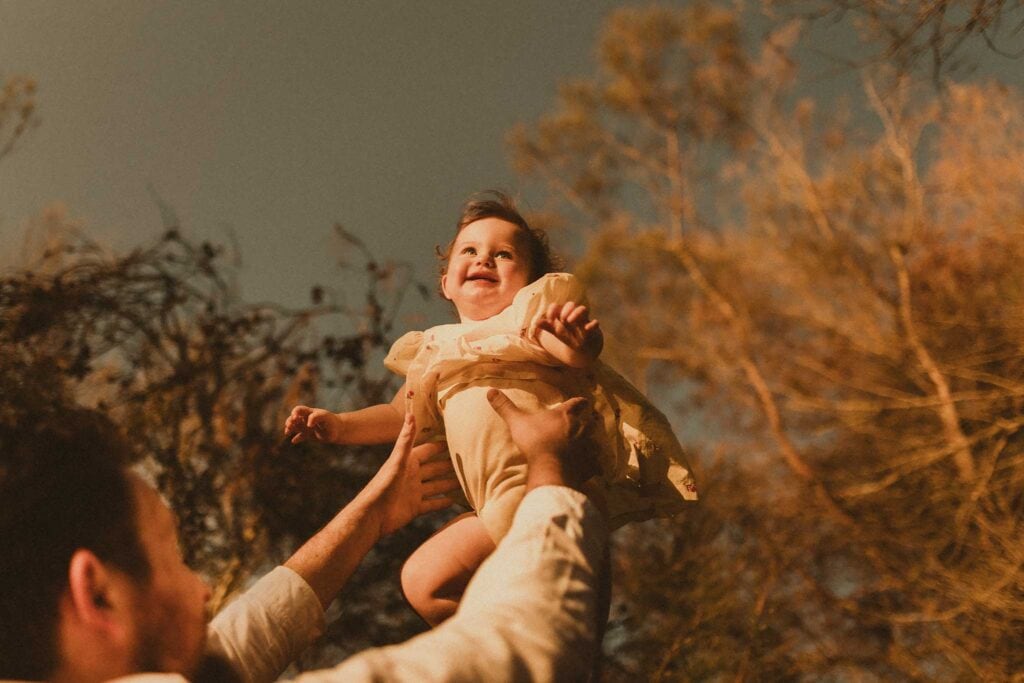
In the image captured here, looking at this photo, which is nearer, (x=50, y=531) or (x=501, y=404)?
(x=50, y=531)

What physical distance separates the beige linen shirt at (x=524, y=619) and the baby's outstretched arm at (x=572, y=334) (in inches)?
16.6

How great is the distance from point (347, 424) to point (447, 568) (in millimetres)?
420

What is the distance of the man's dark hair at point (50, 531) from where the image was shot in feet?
3.44

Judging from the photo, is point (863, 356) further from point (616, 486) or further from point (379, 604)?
point (616, 486)

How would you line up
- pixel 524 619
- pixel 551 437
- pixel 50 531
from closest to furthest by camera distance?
pixel 524 619 < pixel 50 531 < pixel 551 437

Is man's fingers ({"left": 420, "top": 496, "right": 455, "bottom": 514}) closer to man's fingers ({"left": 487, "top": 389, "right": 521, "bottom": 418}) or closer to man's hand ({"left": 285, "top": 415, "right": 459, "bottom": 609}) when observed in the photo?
man's hand ({"left": 285, "top": 415, "right": 459, "bottom": 609})

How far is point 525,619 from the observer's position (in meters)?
0.97

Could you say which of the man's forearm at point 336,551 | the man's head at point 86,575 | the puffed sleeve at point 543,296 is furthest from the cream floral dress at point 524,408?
the man's head at point 86,575

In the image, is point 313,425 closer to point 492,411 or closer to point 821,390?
point 492,411

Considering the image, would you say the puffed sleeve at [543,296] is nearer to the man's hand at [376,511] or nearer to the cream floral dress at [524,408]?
the cream floral dress at [524,408]

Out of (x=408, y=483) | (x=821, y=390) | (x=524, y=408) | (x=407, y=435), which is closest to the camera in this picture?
(x=524, y=408)

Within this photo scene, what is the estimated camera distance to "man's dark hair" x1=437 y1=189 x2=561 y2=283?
198 centimetres

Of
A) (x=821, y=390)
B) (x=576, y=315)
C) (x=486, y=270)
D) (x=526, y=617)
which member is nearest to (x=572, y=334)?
(x=576, y=315)

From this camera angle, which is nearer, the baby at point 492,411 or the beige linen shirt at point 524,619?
the beige linen shirt at point 524,619
